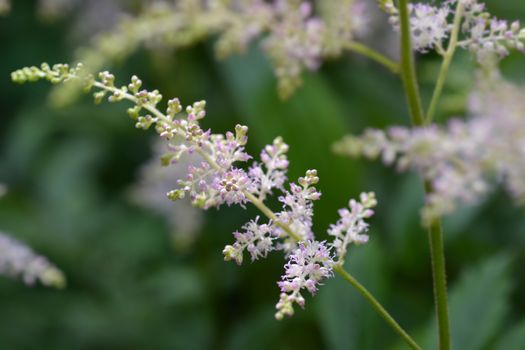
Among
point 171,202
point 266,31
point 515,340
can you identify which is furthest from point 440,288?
point 171,202

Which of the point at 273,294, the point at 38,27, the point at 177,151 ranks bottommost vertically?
the point at 177,151

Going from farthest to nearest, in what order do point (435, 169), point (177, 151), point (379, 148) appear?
1. point (379, 148)
2. point (435, 169)
3. point (177, 151)

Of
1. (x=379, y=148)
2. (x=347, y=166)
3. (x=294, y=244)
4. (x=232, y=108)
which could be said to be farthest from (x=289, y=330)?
(x=294, y=244)

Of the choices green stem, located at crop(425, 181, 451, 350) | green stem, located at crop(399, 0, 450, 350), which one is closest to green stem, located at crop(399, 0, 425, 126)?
green stem, located at crop(399, 0, 450, 350)

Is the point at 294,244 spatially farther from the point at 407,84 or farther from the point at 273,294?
the point at 273,294

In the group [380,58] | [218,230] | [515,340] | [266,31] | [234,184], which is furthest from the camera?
[218,230]

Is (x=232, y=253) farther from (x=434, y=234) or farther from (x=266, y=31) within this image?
(x=266, y=31)

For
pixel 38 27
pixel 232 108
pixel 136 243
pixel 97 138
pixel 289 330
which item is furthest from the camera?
pixel 38 27
